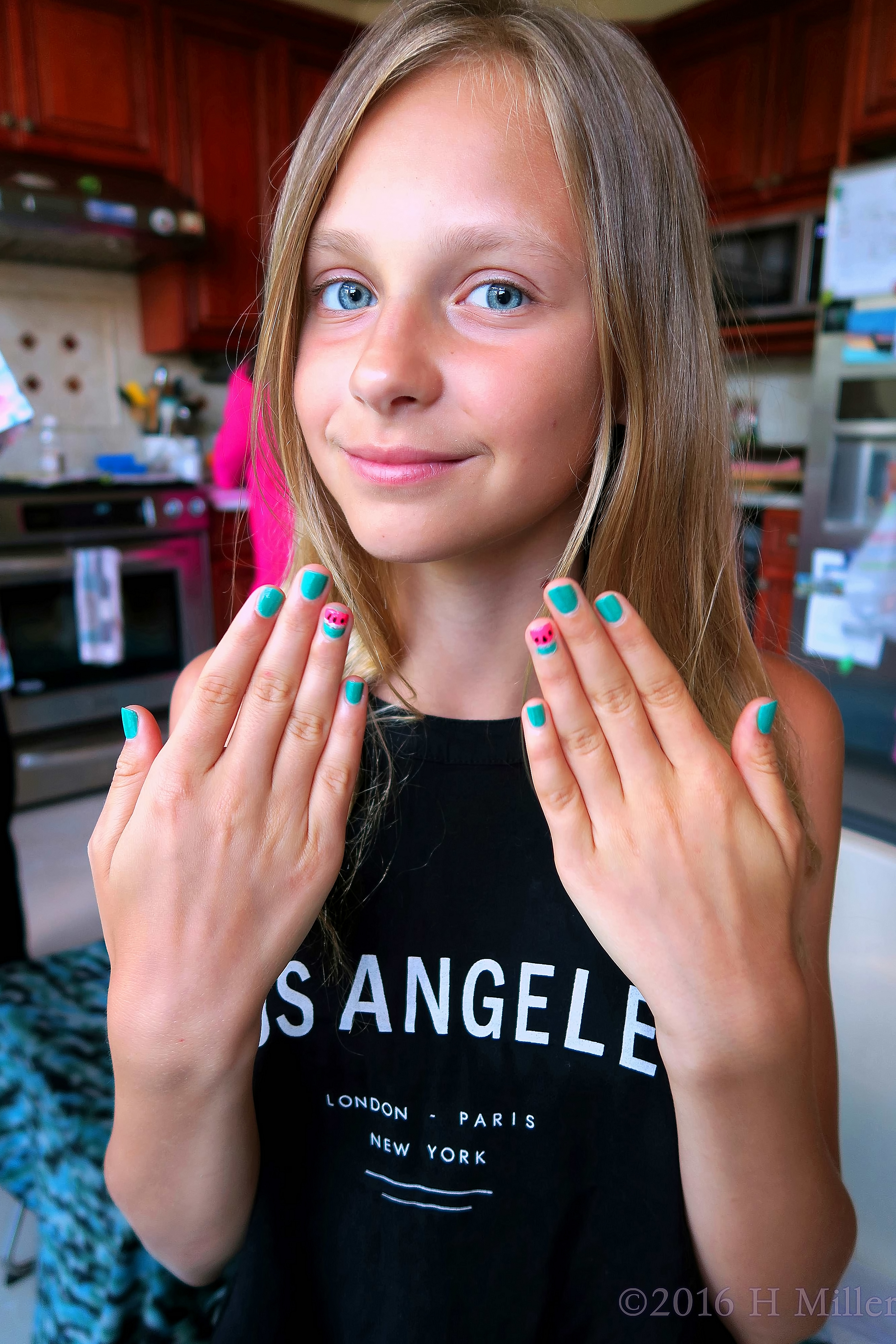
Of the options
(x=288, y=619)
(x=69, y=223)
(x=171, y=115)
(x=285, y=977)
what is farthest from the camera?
(x=171, y=115)

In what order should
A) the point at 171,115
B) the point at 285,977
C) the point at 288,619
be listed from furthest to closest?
the point at 171,115
the point at 285,977
the point at 288,619

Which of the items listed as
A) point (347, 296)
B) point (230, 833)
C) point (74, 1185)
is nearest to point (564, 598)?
point (230, 833)

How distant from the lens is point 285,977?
0.70 metres

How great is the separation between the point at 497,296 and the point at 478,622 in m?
0.27

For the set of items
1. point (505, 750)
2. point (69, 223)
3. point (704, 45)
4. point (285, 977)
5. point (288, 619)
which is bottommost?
point (285, 977)

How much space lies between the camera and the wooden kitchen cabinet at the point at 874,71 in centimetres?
255

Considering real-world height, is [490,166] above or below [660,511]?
above

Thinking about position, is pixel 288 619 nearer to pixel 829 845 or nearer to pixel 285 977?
pixel 285 977

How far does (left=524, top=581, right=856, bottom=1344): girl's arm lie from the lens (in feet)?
1.65

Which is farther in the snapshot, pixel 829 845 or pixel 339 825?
pixel 829 845

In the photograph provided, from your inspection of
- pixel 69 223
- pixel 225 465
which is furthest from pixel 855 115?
pixel 69 223

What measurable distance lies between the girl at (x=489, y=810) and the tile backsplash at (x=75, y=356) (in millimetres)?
2921

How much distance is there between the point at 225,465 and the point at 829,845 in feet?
7.26

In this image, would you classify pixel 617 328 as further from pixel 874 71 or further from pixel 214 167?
pixel 214 167
